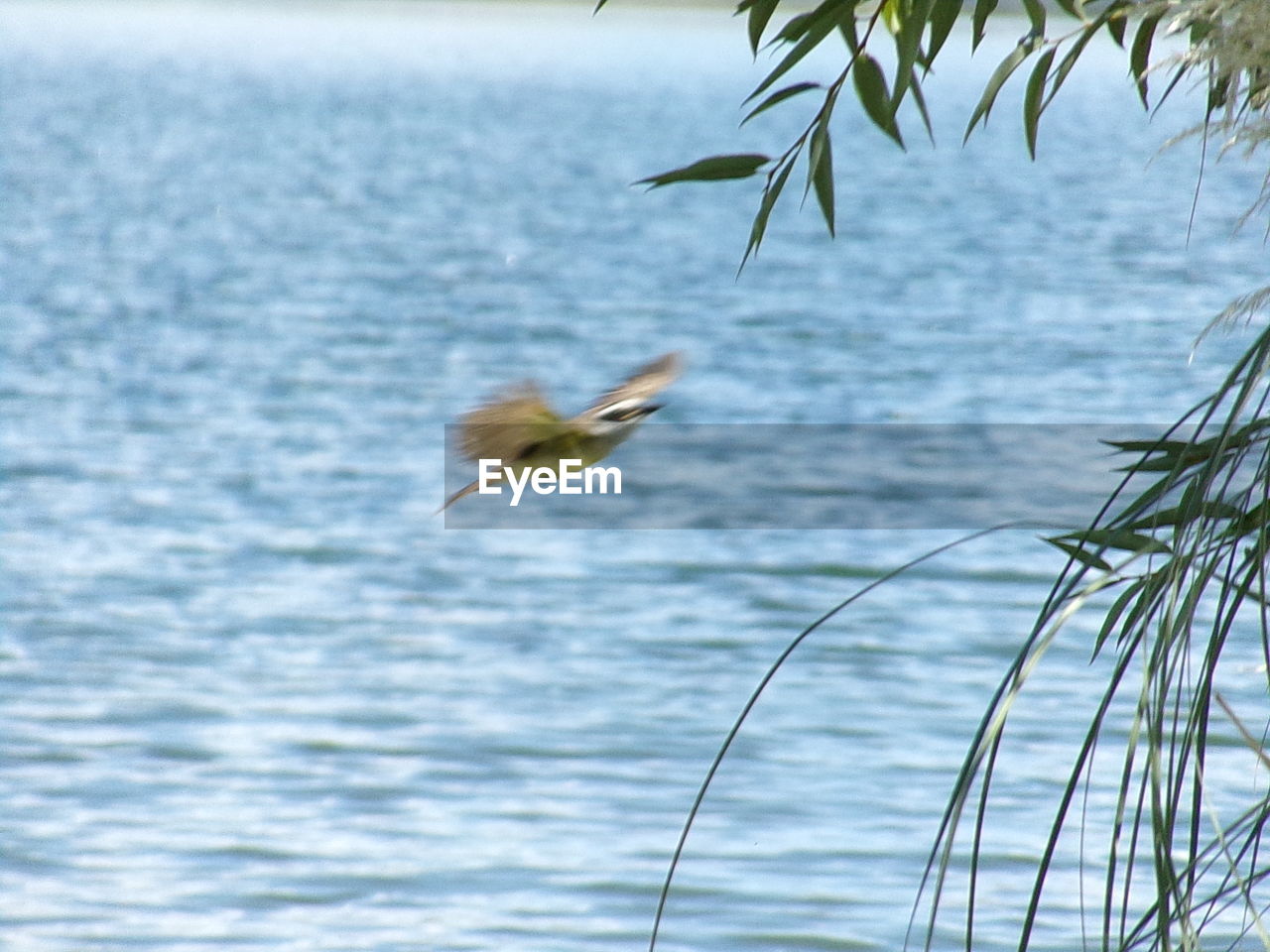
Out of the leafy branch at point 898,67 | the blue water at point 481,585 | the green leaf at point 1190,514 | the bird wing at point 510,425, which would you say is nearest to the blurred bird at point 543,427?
the bird wing at point 510,425

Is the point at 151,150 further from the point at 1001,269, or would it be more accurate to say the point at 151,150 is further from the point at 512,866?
the point at 512,866

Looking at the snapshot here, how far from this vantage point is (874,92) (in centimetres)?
114

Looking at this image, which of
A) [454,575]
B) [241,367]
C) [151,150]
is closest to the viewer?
[454,575]

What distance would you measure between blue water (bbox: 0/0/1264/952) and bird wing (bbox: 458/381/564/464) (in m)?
1.39

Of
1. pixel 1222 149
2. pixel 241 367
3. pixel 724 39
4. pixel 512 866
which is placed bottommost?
pixel 512 866

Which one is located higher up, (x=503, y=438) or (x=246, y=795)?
(x=503, y=438)

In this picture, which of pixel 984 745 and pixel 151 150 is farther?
pixel 151 150

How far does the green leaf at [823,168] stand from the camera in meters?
1.07

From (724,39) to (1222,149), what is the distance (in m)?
42.4

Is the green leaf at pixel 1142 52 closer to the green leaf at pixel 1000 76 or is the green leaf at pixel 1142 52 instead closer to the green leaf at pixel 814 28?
the green leaf at pixel 1000 76

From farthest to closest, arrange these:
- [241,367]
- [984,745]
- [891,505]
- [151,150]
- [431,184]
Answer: [151,150] → [431,184] → [241,367] → [891,505] → [984,745]

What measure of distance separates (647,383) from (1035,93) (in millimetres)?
321

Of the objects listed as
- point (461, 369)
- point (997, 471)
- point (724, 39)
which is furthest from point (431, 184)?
point (724, 39)

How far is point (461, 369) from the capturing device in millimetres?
6375
